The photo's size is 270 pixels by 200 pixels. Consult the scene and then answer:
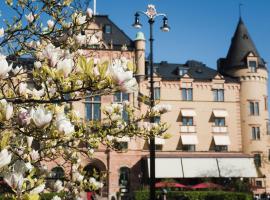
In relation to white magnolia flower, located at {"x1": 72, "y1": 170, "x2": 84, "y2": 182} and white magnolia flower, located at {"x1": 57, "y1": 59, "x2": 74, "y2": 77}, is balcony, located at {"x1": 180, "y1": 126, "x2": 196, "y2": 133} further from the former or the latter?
white magnolia flower, located at {"x1": 57, "y1": 59, "x2": 74, "y2": 77}

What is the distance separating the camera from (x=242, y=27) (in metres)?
47.5

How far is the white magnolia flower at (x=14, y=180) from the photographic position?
298 centimetres

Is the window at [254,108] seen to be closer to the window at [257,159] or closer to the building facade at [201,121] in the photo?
→ the building facade at [201,121]

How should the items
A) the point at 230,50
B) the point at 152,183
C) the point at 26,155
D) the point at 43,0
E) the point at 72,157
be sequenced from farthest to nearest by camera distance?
the point at 230,50 < the point at 152,183 < the point at 72,157 < the point at 43,0 < the point at 26,155

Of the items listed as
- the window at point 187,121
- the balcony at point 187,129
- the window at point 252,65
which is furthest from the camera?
the window at point 252,65

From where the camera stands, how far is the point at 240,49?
4550cm

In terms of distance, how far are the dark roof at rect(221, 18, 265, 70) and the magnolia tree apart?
A: 39.6 meters

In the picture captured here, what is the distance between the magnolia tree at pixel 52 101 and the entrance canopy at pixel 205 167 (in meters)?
32.3

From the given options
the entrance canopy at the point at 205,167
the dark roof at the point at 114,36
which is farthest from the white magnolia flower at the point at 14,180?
the dark roof at the point at 114,36

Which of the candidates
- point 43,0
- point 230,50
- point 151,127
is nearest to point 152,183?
point 151,127

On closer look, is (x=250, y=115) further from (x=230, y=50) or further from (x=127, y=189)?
(x=127, y=189)

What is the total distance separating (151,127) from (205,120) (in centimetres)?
3625

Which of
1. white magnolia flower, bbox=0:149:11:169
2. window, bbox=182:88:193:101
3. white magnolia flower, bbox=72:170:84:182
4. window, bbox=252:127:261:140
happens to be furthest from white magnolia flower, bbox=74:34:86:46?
window, bbox=252:127:261:140

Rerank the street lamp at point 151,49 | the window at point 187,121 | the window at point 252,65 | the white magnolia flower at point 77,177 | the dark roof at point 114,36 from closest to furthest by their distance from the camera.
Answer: the white magnolia flower at point 77,177 → the street lamp at point 151,49 → the dark roof at point 114,36 → the window at point 187,121 → the window at point 252,65
